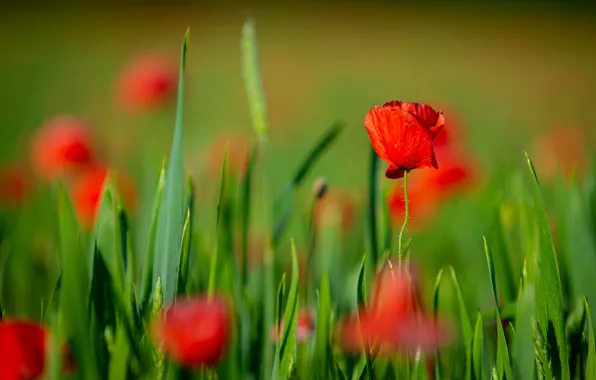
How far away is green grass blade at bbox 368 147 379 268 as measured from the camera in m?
0.76

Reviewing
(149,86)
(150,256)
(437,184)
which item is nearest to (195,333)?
(150,256)

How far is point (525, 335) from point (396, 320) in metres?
0.11

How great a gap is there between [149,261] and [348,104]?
3.03 metres

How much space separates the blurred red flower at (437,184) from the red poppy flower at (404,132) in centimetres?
48

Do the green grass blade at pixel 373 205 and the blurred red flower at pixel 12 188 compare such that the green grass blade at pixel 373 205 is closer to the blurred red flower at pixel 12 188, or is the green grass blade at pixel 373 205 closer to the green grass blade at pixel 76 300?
the green grass blade at pixel 76 300

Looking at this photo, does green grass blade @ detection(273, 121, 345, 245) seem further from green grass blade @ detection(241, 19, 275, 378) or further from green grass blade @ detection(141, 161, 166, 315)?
green grass blade @ detection(141, 161, 166, 315)

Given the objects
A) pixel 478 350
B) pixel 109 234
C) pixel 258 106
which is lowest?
pixel 478 350

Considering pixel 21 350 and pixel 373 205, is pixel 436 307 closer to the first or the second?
pixel 373 205

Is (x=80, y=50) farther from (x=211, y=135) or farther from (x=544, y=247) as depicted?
(x=544, y=247)

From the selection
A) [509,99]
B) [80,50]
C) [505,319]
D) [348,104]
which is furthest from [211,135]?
[80,50]

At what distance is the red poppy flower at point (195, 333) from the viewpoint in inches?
21.3

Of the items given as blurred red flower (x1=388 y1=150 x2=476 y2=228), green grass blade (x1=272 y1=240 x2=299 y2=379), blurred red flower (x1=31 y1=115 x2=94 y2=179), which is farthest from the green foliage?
blurred red flower (x1=31 y1=115 x2=94 y2=179)

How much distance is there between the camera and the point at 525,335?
63 cm

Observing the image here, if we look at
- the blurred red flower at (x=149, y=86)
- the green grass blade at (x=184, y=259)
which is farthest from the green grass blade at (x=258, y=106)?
the blurred red flower at (x=149, y=86)
